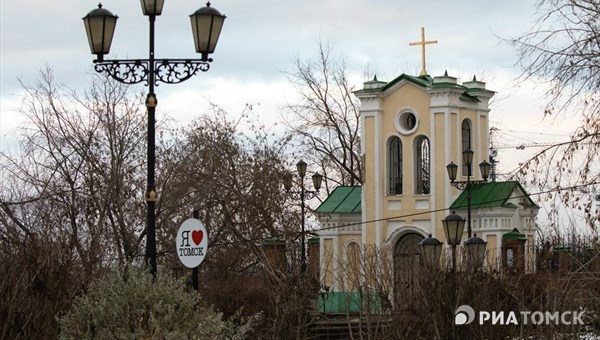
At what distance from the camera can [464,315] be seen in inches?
672

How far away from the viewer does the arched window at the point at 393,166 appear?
4394 cm

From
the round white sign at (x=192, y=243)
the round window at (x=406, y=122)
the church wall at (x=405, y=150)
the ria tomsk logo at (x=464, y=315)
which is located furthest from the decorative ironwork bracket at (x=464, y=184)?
the round white sign at (x=192, y=243)

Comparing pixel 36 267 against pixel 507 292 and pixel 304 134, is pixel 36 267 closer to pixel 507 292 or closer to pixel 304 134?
pixel 507 292

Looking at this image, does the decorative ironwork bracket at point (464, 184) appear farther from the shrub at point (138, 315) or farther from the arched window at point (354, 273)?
the shrub at point (138, 315)

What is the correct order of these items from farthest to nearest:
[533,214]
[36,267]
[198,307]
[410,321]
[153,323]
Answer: [533,214] < [410,321] < [36,267] < [198,307] < [153,323]

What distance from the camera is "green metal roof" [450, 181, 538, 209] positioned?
131 ft

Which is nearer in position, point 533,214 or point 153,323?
point 153,323

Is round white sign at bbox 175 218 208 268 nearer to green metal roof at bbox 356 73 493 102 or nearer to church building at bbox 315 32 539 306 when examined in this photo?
church building at bbox 315 32 539 306

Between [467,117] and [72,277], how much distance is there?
93.2 feet

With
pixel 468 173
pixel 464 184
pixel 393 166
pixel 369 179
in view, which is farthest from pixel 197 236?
pixel 393 166

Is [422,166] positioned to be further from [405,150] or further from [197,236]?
[197,236]

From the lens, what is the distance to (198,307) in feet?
41.1

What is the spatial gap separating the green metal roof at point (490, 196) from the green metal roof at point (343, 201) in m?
5.13

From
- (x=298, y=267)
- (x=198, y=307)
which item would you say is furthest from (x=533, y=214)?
(x=198, y=307)
